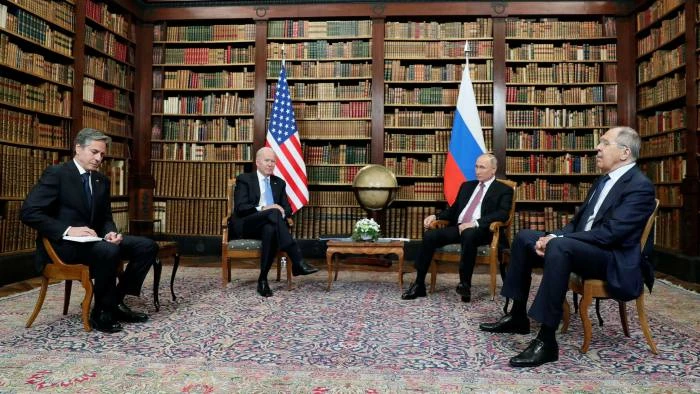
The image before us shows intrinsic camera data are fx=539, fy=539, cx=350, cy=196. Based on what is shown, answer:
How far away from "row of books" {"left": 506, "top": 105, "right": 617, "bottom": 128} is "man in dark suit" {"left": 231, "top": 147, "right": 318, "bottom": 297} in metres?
3.59

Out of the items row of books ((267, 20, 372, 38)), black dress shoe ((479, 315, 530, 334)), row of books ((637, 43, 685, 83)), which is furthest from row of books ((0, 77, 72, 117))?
row of books ((637, 43, 685, 83))

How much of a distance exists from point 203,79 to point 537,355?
Answer: 246 inches

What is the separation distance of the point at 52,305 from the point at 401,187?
14.9ft

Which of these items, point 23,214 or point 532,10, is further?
point 532,10

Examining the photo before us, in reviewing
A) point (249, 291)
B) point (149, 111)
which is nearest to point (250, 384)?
point (249, 291)

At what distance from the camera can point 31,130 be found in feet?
18.0

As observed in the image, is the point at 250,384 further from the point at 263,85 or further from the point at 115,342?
the point at 263,85

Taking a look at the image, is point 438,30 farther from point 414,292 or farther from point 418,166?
point 414,292

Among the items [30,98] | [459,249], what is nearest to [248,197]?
[459,249]

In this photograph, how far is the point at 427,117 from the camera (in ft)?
24.2

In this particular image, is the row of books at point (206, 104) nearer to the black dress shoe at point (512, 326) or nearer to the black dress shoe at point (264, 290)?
the black dress shoe at point (264, 290)

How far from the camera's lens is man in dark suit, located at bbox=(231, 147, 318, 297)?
470cm

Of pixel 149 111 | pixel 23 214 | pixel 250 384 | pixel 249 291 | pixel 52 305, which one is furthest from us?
pixel 149 111

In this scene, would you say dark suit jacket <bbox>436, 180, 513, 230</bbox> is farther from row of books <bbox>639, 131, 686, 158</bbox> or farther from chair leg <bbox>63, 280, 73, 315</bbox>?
chair leg <bbox>63, 280, 73, 315</bbox>
